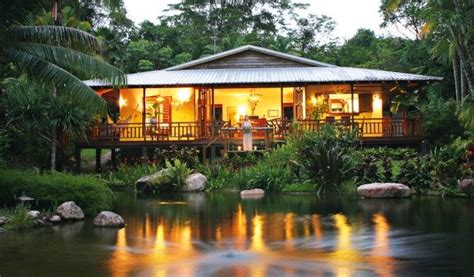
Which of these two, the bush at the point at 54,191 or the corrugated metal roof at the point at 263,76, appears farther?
the corrugated metal roof at the point at 263,76

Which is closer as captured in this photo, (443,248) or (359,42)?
(443,248)

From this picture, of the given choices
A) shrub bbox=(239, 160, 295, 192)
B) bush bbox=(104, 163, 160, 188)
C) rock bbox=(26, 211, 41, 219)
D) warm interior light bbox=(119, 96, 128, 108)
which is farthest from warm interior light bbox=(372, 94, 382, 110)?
rock bbox=(26, 211, 41, 219)

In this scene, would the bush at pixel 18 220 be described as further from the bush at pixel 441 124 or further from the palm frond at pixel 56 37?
the bush at pixel 441 124

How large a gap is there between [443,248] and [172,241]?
169 inches

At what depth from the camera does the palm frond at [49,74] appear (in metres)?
13.5

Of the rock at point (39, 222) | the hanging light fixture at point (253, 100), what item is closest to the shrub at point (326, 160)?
the rock at point (39, 222)

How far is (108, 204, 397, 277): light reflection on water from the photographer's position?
7.29 meters

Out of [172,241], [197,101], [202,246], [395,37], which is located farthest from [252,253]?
[395,37]

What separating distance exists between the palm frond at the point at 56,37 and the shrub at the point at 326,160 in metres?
7.22

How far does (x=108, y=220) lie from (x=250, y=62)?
1812cm

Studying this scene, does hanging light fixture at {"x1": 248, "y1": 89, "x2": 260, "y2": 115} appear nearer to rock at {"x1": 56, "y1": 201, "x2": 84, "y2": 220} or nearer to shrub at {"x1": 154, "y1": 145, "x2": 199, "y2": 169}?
shrub at {"x1": 154, "y1": 145, "x2": 199, "y2": 169}

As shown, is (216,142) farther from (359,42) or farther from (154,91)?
(359,42)

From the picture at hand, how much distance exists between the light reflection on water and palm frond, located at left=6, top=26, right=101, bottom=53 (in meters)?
5.50

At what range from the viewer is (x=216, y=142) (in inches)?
910
